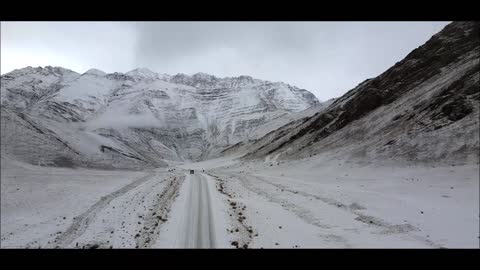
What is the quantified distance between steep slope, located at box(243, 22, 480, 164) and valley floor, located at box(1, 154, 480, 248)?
12.3ft

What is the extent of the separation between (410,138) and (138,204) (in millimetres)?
26243

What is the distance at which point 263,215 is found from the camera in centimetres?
2270

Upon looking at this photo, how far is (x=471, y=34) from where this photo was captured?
190 ft

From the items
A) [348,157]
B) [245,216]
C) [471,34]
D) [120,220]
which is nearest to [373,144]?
[348,157]

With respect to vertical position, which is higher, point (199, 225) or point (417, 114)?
point (417, 114)

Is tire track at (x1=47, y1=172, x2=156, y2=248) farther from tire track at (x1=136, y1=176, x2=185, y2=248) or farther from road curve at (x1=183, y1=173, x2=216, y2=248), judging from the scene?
road curve at (x1=183, y1=173, x2=216, y2=248)

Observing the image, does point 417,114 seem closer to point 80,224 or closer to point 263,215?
point 263,215

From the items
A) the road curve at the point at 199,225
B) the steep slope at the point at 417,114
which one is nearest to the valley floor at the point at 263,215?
the road curve at the point at 199,225

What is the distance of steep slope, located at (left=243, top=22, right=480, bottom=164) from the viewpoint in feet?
107

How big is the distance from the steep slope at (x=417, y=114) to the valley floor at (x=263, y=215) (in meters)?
3.75

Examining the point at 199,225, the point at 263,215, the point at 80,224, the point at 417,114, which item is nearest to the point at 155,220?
the point at 199,225

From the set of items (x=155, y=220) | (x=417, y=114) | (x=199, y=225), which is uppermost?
(x=417, y=114)

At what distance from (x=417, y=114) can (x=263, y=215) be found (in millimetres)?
32010
